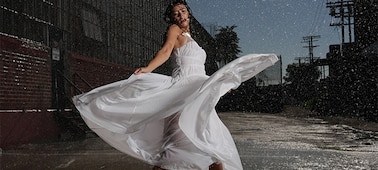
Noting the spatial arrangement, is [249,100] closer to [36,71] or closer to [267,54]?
[36,71]

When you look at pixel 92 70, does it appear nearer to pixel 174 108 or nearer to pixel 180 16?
A: pixel 180 16

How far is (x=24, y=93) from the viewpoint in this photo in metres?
10.9

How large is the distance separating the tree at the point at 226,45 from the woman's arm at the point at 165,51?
59332mm

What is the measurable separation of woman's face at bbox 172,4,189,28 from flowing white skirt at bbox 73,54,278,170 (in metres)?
0.41

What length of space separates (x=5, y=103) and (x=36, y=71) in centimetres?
175

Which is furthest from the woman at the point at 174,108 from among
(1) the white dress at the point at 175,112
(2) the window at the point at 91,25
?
(2) the window at the point at 91,25

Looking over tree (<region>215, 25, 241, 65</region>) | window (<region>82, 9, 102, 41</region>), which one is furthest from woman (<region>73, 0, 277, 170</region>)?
tree (<region>215, 25, 241, 65</region>)

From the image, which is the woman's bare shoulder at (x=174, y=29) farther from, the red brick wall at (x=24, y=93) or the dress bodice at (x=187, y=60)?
the red brick wall at (x=24, y=93)

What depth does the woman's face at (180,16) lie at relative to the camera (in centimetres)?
353

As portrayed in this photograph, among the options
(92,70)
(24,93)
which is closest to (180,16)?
(24,93)

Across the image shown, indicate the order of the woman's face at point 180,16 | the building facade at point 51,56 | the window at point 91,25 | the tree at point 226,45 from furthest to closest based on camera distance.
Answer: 1. the tree at point 226,45
2. the window at point 91,25
3. the building facade at point 51,56
4. the woman's face at point 180,16

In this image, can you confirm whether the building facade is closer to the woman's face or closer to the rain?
the rain

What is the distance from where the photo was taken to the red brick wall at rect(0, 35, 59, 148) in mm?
9954

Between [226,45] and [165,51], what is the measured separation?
64.2m
